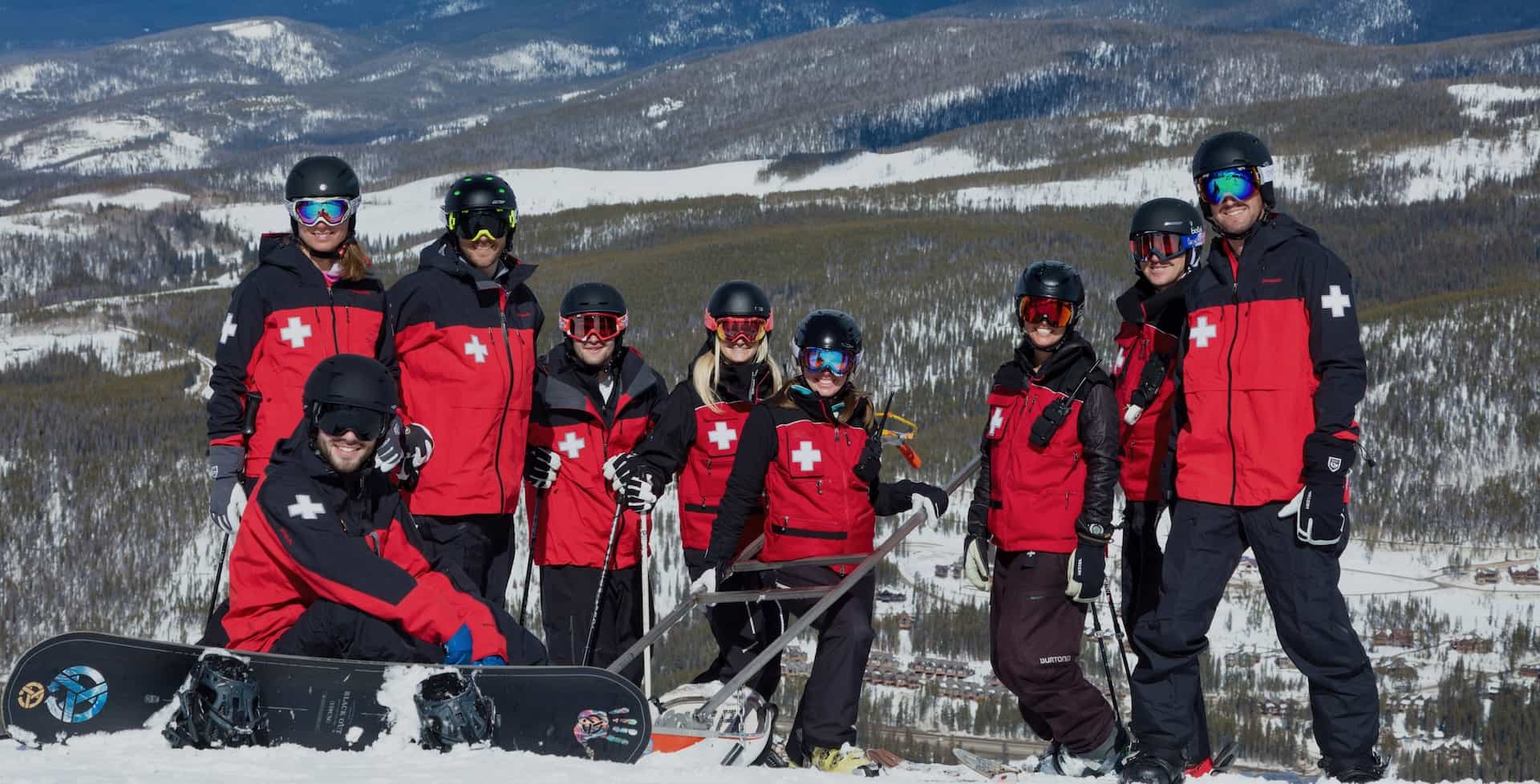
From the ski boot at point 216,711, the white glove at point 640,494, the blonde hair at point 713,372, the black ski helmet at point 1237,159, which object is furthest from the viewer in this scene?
the blonde hair at point 713,372

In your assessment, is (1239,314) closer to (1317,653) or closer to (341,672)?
(1317,653)

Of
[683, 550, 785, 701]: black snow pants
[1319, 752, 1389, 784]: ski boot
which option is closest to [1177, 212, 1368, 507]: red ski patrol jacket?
[1319, 752, 1389, 784]: ski boot

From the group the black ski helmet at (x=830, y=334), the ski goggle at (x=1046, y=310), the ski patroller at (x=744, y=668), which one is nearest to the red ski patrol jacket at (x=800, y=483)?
the ski patroller at (x=744, y=668)

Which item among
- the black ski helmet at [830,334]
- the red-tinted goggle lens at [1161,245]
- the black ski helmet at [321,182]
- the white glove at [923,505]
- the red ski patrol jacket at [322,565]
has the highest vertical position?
the black ski helmet at [321,182]

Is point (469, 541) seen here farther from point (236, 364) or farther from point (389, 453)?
point (236, 364)

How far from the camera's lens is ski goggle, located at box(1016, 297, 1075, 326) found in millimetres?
6270

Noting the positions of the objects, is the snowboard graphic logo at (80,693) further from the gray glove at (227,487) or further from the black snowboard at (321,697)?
the gray glove at (227,487)

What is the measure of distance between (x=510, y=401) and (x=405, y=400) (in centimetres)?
48

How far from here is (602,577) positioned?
6.84 metres

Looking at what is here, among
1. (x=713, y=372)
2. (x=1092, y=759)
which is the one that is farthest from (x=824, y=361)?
(x=1092, y=759)

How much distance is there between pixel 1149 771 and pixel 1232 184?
7.48 ft

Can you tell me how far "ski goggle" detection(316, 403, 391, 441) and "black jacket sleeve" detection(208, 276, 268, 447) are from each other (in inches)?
42.4

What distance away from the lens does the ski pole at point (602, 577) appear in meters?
6.69

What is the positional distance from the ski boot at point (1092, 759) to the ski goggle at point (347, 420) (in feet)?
10.6
